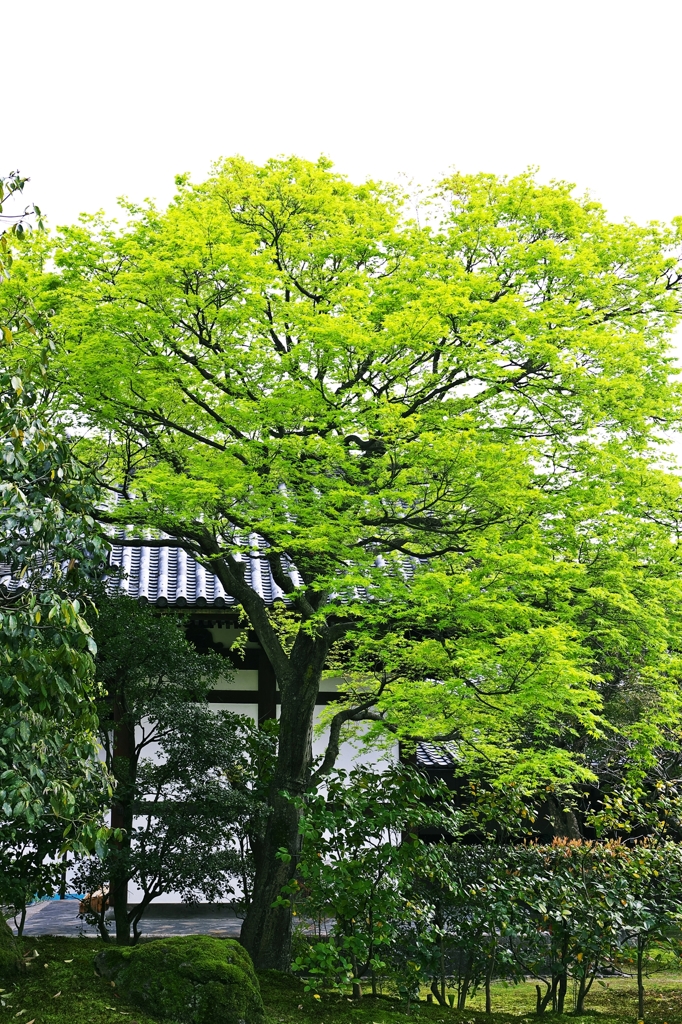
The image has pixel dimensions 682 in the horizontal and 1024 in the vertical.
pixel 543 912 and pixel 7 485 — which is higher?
pixel 7 485

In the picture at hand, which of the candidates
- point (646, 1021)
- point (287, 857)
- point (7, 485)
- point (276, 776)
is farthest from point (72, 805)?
point (646, 1021)

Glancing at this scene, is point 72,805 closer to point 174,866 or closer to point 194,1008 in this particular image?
point 194,1008

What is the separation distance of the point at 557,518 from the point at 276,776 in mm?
4107

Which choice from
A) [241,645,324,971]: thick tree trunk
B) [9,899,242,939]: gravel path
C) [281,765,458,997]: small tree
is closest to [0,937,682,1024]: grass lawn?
[281,765,458,997]: small tree

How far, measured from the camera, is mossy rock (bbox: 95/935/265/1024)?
21.0 feet

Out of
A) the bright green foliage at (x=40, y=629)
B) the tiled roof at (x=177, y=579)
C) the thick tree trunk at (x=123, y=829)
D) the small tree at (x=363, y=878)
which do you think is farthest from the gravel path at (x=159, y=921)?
the bright green foliage at (x=40, y=629)

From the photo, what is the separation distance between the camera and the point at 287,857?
7738 millimetres

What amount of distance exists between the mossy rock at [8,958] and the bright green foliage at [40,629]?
6.01 feet

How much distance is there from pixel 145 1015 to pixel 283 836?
3.11 metres

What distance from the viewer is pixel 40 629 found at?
523 centimetres

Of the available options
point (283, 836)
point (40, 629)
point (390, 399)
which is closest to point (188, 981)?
point (283, 836)

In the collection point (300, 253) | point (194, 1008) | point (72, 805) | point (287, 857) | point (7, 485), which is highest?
point (300, 253)

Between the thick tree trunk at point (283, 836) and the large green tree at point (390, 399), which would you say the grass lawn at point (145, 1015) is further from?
the large green tree at point (390, 399)

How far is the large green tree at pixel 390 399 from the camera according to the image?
26.0 feet
